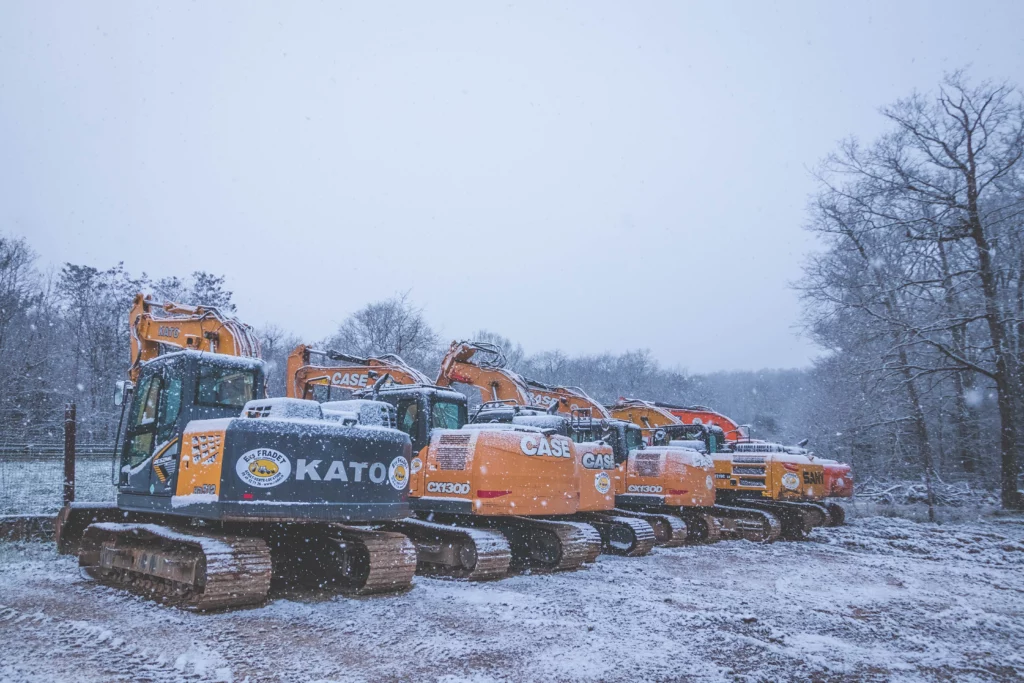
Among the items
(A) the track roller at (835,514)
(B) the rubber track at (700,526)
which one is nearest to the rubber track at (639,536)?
(B) the rubber track at (700,526)

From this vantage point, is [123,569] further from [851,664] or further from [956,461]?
[956,461]

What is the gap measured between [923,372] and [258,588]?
20535mm

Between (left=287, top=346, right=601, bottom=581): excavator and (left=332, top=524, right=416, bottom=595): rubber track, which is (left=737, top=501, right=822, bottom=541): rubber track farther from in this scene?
(left=332, top=524, right=416, bottom=595): rubber track

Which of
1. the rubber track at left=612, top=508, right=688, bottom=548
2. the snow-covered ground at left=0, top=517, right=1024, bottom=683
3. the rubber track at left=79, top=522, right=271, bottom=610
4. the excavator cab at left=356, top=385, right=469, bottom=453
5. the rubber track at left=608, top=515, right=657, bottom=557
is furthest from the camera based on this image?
the rubber track at left=612, top=508, right=688, bottom=548

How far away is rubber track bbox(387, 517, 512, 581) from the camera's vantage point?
9.03 meters

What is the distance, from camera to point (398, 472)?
8023 millimetres

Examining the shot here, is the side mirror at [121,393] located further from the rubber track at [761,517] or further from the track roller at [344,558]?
the rubber track at [761,517]

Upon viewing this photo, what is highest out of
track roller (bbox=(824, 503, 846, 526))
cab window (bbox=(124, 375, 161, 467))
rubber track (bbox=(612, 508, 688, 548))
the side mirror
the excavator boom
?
Result: the excavator boom

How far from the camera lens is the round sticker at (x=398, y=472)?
26.0 feet

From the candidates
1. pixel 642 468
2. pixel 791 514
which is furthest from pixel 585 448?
pixel 791 514

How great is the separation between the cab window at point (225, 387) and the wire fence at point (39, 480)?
372cm

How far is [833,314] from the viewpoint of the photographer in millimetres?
23094

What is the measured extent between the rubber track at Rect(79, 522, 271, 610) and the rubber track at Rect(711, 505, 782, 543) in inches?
455

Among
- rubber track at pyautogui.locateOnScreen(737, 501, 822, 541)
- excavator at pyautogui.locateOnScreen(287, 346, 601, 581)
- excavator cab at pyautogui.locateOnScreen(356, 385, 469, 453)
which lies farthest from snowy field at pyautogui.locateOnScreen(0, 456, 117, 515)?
rubber track at pyautogui.locateOnScreen(737, 501, 822, 541)
